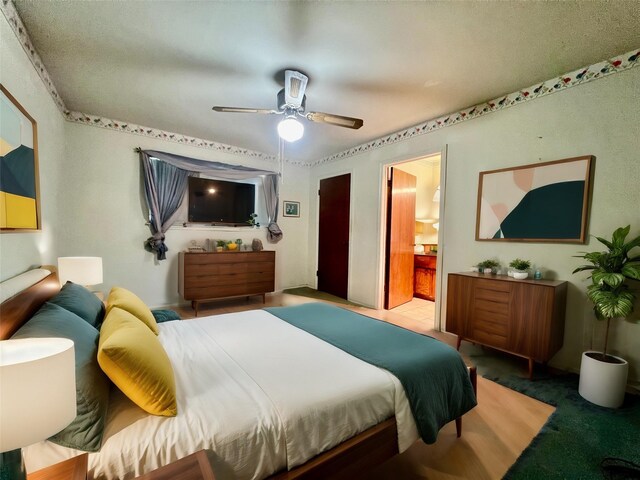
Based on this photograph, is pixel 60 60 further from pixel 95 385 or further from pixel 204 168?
pixel 95 385

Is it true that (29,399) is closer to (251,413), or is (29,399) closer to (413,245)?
(251,413)

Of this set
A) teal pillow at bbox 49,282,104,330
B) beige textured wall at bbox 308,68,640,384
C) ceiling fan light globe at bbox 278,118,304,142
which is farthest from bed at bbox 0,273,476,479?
beige textured wall at bbox 308,68,640,384

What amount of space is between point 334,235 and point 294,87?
2.84 m

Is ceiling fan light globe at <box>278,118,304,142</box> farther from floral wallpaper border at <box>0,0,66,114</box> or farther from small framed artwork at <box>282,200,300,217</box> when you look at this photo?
small framed artwork at <box>282,200,300,217</box>

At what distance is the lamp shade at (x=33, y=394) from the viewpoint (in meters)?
0.57

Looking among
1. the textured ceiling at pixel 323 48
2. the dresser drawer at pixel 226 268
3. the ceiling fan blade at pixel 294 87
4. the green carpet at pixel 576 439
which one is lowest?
the green carpet at pixel 576 439

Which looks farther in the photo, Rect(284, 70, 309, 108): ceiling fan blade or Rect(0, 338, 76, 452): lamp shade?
Rect(284, 70, 309, 108): ceiling fan blade

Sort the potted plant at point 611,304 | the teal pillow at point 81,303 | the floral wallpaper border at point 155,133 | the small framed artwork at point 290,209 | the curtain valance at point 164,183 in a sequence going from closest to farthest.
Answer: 1. the teal pillow at point 81,303
2. the potted plant at point 611,304
3. the floral wallpaper border at point 155,133
4. the curtain valance at point 164,183
5. the small framed artwork at point 290,209

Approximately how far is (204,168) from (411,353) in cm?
378

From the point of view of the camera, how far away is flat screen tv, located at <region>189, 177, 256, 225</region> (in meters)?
4.10

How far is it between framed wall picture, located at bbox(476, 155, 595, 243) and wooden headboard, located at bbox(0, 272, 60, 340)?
351 centimetres

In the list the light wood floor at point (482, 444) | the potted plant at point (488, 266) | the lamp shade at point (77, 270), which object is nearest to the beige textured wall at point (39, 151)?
the lamp shade at point (77, 270)

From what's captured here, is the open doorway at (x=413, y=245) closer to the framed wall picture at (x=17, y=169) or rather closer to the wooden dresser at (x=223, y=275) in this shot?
the wooden dresser at (x=223, y=275)

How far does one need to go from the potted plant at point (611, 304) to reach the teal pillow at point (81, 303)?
3.25m
